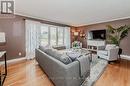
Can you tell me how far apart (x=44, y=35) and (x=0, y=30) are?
2.61m

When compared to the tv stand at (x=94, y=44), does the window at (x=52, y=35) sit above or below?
above

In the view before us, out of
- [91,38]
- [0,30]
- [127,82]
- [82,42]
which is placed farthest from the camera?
[82,42]

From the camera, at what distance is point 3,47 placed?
4.30 metres

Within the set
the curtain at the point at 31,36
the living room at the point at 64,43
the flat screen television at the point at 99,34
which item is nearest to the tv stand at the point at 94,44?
the living room at the point at 64,43

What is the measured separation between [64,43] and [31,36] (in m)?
3.19

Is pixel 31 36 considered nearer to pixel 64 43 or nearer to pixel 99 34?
pixel 64 43

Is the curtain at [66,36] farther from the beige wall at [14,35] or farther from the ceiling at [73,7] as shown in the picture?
the beige wall at [14,35]

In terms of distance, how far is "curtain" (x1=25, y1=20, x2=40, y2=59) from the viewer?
5.11 m

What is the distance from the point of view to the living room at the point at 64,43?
8.06 feet

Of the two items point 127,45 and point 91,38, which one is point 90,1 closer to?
point 127,45

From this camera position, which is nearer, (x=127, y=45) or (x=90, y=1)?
(x=90, y=1)

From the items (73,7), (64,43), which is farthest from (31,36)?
(64,43)

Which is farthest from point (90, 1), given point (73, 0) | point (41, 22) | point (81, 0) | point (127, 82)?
point (41, 22)

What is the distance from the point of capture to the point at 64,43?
7.86m
